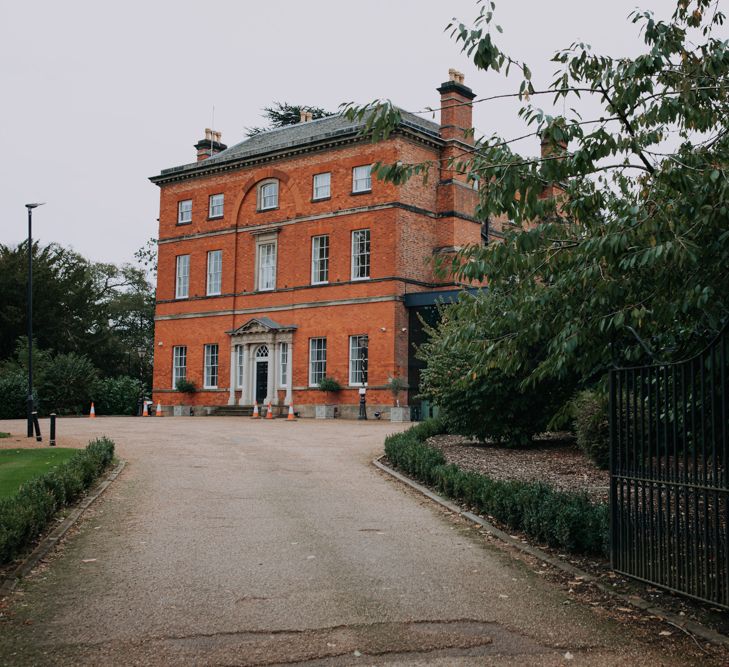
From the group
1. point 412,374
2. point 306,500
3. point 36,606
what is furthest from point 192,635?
point 412,374

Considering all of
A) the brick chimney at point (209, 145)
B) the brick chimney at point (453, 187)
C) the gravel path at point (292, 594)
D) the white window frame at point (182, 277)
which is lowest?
the gravel path at point (292, 594)

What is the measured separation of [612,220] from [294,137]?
33719mm

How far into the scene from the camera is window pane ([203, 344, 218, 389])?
38.5 meters

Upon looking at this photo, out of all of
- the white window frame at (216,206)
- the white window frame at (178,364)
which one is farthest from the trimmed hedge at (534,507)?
the white window frame at (178,364)

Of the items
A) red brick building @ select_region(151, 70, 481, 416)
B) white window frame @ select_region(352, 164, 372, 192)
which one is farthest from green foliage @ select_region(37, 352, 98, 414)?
white window frame @ select_region(352, 164, 372, 192)

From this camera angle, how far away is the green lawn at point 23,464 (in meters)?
12.8

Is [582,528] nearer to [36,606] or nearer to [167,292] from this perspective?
[36,606]

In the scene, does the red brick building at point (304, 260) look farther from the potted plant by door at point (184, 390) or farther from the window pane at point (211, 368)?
the potted plant by door at point (184, 390)

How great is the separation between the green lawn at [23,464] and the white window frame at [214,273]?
68.1 ft

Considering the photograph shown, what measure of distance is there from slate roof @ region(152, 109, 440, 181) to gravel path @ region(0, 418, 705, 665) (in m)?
23.3

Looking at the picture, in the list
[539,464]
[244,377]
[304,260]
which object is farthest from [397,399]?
[539,464]

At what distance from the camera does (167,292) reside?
4078 cm

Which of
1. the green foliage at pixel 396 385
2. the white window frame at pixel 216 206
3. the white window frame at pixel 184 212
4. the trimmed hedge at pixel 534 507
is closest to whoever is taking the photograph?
the trimmed hedge at pixel 534 507

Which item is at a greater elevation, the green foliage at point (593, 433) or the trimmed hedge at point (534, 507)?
the green foliage at point (593, 433)
